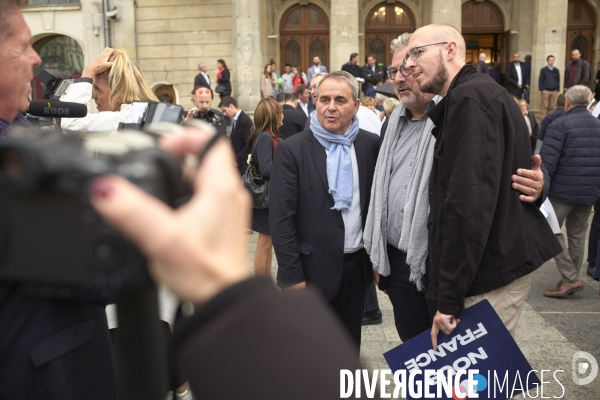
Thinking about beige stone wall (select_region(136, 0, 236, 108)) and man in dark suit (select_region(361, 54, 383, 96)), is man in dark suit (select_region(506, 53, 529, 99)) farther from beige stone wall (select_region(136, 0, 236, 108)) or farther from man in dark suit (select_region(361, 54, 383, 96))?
beige stone wall (select_region(136, 0, 236, 108))

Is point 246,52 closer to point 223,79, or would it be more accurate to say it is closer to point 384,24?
point 223,79

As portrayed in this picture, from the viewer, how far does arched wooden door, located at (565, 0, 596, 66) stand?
77.9ft

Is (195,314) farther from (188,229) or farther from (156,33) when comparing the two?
(156,33)

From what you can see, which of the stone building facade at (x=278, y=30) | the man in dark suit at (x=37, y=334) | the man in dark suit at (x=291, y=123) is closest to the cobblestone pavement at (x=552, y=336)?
the man in dark suit at (x=37, y=334)

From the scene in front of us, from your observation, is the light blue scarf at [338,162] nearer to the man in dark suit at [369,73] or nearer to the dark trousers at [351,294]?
the dark trousers at [351,294]

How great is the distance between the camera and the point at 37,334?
140 cm

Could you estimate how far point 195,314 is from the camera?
71 centimetres

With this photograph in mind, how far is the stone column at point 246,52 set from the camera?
2061cm

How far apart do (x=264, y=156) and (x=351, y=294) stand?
2.80m

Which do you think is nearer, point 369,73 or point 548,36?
point 369,73

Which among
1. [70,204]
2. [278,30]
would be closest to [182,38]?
[278,30]
